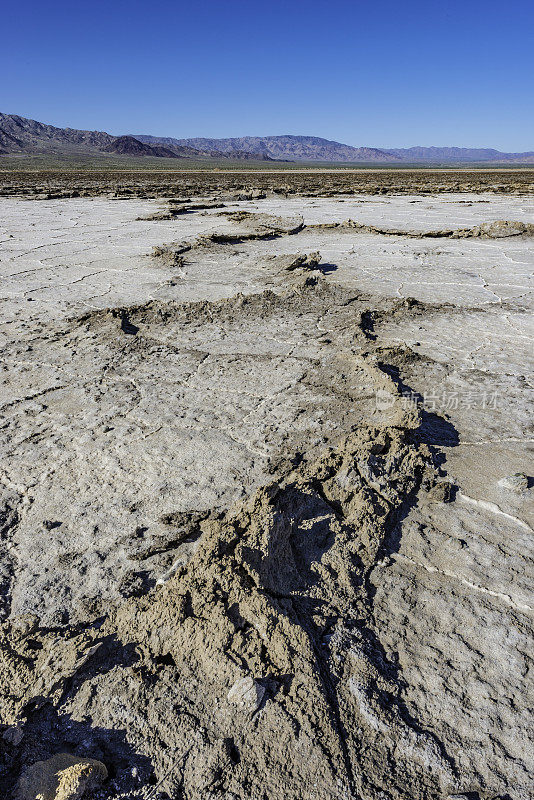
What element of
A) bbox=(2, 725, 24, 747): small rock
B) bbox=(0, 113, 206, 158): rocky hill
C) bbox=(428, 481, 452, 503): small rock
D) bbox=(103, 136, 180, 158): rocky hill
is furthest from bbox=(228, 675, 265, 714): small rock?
bbox=(103, 136, 180, 158): rocky hill

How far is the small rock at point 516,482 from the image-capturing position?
193 cm

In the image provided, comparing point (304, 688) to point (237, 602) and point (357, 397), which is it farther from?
point (357, 397)

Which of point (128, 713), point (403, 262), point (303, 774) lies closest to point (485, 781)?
point (303, 774)

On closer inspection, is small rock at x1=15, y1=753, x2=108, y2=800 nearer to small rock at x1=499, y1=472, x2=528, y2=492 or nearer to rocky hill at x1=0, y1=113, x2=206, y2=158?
small rock at x1=499, y1=472, x2=528, y2=492

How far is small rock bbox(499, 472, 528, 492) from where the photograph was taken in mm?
1930

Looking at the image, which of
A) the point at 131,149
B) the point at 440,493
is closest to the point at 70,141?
the point at 131,149

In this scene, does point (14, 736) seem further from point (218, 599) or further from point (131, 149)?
point (131, 149)

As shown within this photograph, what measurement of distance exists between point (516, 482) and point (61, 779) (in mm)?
1677

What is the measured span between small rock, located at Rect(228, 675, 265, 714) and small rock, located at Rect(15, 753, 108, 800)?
0.29 metres

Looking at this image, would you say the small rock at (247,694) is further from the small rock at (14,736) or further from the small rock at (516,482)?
the small rock at (516,482)

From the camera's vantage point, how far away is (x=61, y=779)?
3.27 feet

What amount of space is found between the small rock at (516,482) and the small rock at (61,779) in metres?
1.59

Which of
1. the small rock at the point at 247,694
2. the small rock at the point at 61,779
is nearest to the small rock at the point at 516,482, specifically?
the small rock at the point at 247,694

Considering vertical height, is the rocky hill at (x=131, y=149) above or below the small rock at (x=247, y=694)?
below
